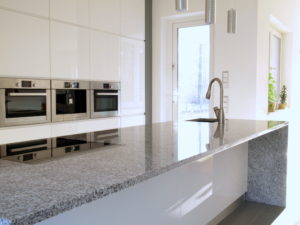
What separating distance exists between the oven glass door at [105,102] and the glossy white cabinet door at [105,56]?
0.63 ft

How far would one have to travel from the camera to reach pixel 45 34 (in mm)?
3234

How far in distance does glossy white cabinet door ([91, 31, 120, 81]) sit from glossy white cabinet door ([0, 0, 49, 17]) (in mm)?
659

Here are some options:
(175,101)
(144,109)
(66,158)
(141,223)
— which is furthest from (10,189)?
(175,101)

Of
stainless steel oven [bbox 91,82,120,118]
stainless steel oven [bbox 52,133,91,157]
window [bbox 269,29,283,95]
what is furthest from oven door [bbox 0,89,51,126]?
window [bbox 269,29,283,95]

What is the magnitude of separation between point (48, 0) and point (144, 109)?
2.01 metres

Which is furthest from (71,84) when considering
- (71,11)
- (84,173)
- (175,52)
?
(84,173)

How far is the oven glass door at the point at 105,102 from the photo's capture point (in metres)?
3.86

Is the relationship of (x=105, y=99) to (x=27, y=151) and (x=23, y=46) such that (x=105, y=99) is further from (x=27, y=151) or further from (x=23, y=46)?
(x=27, y=151)

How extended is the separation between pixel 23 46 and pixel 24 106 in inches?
21.8

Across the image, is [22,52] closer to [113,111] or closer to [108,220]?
[113,111]

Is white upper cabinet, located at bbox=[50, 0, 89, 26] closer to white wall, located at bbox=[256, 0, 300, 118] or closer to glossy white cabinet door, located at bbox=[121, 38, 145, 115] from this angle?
glossy white cabinet door, located at bbox=[121, 38, 145, 115]

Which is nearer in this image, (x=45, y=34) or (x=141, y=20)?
(x=45, y=34)

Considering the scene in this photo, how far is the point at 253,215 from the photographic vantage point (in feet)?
8.69

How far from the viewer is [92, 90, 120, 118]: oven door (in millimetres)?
3837
